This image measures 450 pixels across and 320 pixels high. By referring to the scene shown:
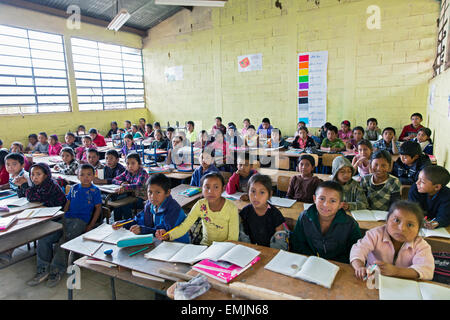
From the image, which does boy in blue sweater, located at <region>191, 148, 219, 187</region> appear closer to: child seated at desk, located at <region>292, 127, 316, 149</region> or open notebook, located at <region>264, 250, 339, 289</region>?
open notebook, located at <region>264, 250, 339, 289</region>

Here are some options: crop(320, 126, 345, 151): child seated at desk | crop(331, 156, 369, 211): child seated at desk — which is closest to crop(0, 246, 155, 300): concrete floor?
crop(331, 156, 369, 211): child seated at desk

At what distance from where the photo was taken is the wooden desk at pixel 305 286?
1.21 m

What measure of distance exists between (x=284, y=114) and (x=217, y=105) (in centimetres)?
212

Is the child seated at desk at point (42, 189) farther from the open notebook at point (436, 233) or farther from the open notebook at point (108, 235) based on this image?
the open notebook at point (436, 233)

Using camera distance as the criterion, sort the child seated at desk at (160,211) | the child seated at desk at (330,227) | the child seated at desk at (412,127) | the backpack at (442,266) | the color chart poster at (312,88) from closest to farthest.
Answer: the child seated at desk at (330,227) < the backpack at (442,266) < the child seated at desk at (160,211) < the child seated at desk at (412,127) < the color chart poster at (312,88)

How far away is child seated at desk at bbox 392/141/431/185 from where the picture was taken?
2990 mm

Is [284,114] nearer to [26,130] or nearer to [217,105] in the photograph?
[217,105]

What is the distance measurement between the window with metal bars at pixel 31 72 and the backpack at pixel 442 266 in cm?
815

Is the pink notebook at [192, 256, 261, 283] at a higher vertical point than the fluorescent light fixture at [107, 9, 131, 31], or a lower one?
lower

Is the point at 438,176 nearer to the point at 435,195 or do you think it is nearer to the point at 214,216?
the point at 435,195

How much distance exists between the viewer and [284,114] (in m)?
7.59

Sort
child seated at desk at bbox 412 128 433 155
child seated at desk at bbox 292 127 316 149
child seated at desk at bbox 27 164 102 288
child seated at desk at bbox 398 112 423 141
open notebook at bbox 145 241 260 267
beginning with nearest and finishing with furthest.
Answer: open notebook at bbox 145 241 260 267, child seated at desk at bbox 27 164 102 288, child seated at desk at bbox 412 128 433 155, child seated at desk at bbox 292 127 316 149, child seated at desk at bbox 398 112 423 141

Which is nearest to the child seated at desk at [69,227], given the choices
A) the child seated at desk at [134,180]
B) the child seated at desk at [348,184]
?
the child seated at desk at [134,180]

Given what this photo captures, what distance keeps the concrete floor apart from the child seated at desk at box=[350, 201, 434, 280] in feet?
5.66
